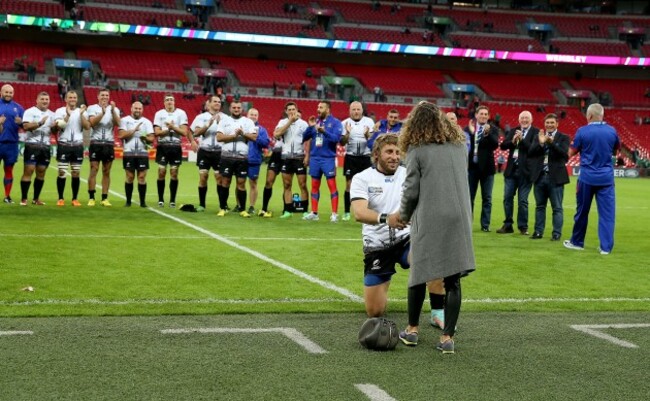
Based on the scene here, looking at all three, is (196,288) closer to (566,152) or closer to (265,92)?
(566,152)

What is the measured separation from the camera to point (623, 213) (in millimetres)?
19844

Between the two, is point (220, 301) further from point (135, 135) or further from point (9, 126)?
point (9, 126)

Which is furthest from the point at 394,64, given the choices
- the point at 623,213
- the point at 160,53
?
the point at 623,213

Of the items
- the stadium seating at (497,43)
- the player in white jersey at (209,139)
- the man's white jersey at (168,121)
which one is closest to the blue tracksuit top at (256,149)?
the player in white jersey at (209,139)

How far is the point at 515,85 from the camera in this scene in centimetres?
6381

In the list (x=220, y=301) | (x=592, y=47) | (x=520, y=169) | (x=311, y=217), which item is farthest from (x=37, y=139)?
(x=592, y=47)

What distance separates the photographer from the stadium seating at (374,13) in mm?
63312

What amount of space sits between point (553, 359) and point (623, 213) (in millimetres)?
14831

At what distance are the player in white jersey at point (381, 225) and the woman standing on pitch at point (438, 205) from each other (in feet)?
2.07

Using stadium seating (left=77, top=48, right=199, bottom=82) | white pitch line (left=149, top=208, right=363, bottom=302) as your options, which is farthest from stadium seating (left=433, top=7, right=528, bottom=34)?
white pitch line (left=149, top=208, right=363, bottom=302)

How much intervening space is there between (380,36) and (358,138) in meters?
47.4

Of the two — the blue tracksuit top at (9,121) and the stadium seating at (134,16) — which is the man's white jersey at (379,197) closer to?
the blue tracksuit top at (9,121)

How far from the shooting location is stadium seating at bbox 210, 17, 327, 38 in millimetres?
58219

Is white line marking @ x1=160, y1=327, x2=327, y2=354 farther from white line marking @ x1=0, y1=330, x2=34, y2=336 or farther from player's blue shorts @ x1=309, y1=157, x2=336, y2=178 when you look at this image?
player's blue shorts @ x1=309, y1=157, x2=336, y2=178
